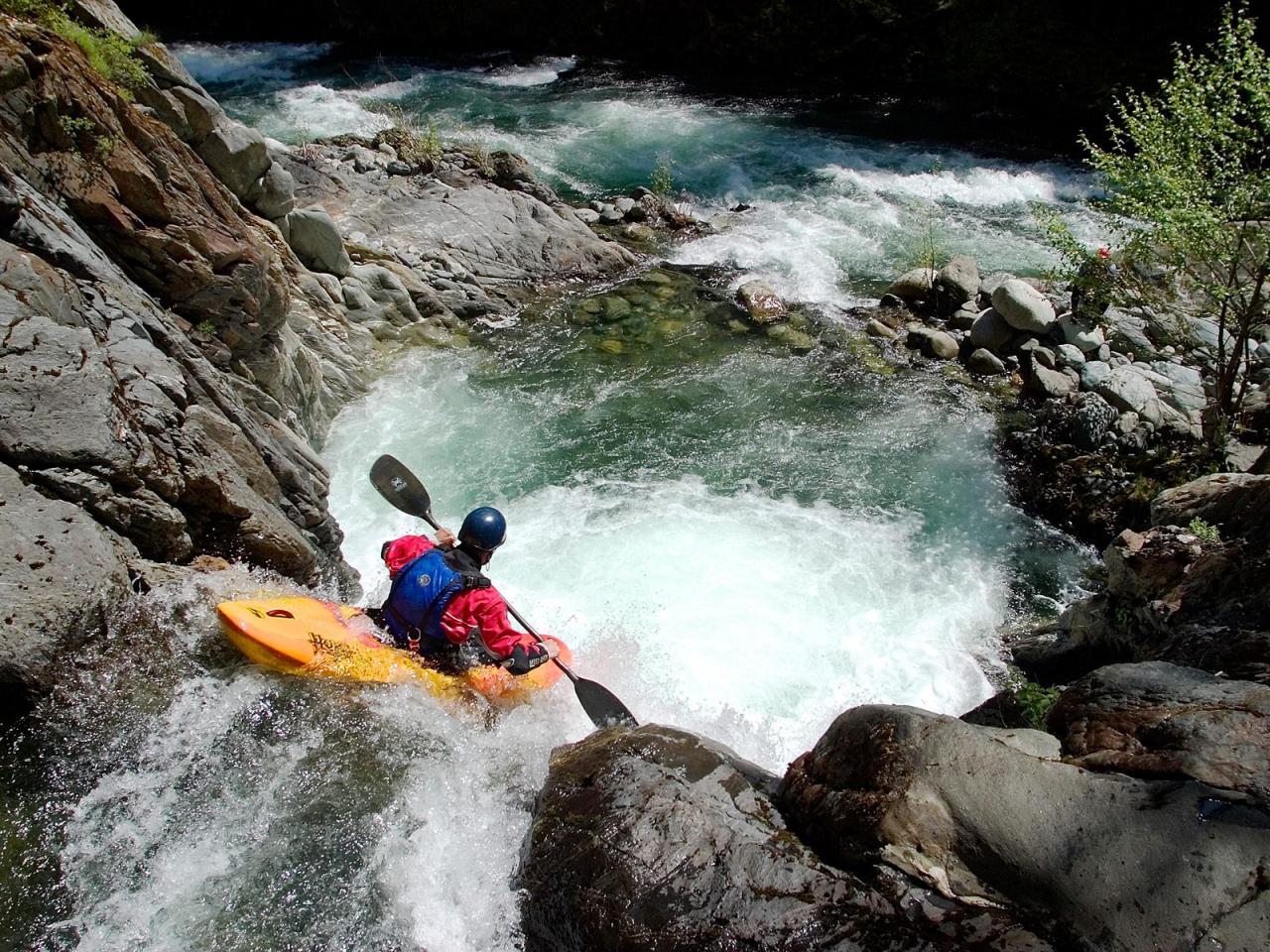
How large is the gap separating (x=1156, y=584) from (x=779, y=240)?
29.0 ft

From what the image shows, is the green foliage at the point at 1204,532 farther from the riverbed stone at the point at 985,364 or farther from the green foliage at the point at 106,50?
the green foliage at the point at 106,50

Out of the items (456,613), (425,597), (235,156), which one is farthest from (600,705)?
(235,156)

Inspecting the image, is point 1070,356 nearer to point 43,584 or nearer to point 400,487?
point 400,487

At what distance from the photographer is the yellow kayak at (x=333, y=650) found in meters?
4.00

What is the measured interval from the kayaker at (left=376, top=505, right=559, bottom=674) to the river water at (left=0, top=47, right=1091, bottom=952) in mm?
331

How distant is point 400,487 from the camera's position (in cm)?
613

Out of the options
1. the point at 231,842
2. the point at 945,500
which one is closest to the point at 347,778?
the point at 231,842

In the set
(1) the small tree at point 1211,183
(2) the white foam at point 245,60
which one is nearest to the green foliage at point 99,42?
(1) the small tree at point 1211,183

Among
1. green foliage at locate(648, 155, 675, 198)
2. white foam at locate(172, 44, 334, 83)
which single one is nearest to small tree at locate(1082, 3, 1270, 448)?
green foliage at locate(648, 155, 675, 198)

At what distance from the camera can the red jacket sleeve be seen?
448 cm

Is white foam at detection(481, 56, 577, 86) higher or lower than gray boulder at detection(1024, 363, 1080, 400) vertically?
higher

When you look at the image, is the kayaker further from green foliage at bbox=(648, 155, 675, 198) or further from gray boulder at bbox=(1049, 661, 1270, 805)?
green foliage at bbox=(648, 155, 675, 198)

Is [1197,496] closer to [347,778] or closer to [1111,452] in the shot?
[1111,452]

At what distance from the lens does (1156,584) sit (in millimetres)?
4672
